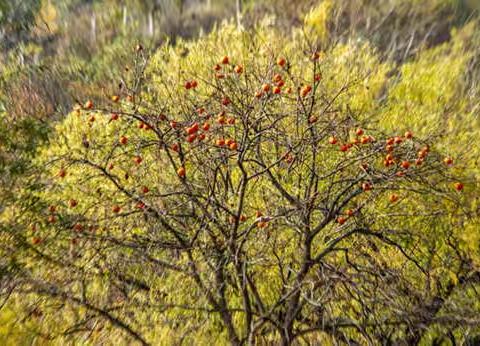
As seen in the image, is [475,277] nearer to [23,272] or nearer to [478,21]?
[23,272]

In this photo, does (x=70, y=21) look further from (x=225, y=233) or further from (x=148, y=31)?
(x=225, y=233)

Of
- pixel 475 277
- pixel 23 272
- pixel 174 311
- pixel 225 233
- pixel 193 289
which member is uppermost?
pixel 225 233

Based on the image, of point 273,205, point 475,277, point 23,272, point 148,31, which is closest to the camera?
point 23,272

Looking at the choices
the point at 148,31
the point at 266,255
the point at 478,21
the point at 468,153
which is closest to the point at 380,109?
the point at 468,153

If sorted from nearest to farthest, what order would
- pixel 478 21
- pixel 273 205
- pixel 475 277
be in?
pixel 273 205 < pixel 475 277 < pixel 478 21

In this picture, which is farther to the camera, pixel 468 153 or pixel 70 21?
pixel 70 21

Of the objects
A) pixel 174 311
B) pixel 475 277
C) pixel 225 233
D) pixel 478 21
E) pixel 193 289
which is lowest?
pixel 478 21

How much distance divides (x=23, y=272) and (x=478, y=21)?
20831mm

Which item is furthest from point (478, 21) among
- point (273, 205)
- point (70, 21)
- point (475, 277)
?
point (70, 21)

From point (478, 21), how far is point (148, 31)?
23.0 meters

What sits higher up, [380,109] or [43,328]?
[380,109]

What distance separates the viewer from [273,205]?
6711 millimetres

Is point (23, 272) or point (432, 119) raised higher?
point (23, 272)

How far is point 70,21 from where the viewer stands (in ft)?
128
